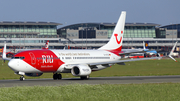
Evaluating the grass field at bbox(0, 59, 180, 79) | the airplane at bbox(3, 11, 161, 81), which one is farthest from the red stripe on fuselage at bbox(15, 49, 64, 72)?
the grass field at bbox(0, 59, 180, 79)

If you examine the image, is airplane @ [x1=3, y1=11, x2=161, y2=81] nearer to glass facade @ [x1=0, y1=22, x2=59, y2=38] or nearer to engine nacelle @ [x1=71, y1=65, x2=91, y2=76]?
engine nacelle @ [x1=71, y1=65, x2=91, y2=76]

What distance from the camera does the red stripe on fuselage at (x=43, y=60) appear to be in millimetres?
35875

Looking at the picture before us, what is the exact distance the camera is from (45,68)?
120 feet

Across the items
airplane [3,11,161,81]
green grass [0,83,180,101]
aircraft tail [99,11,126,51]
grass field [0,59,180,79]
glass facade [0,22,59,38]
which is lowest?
grass field [0,59,180,79]

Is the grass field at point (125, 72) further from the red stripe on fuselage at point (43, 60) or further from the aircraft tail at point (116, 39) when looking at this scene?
the red stripe on fuselage at point (43, 60)

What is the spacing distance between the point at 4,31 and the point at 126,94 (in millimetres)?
183509

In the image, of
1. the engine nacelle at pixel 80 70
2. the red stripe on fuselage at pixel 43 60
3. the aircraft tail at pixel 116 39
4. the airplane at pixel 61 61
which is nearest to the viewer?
the airplane at pixel 61 61

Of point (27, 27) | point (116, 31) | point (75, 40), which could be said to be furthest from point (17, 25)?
point (116, 31)

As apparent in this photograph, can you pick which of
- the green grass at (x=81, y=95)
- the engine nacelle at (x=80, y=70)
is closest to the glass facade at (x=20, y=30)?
the engine nacelle at (x=80, y=70)

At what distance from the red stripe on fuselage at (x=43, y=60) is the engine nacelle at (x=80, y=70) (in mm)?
1746

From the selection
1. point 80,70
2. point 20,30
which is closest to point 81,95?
point 80,70

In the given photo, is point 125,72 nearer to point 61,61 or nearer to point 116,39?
point 116,39

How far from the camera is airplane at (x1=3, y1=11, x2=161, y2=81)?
3562 centimetres

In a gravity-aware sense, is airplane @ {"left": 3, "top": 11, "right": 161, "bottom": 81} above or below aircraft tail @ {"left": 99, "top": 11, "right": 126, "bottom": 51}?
below
